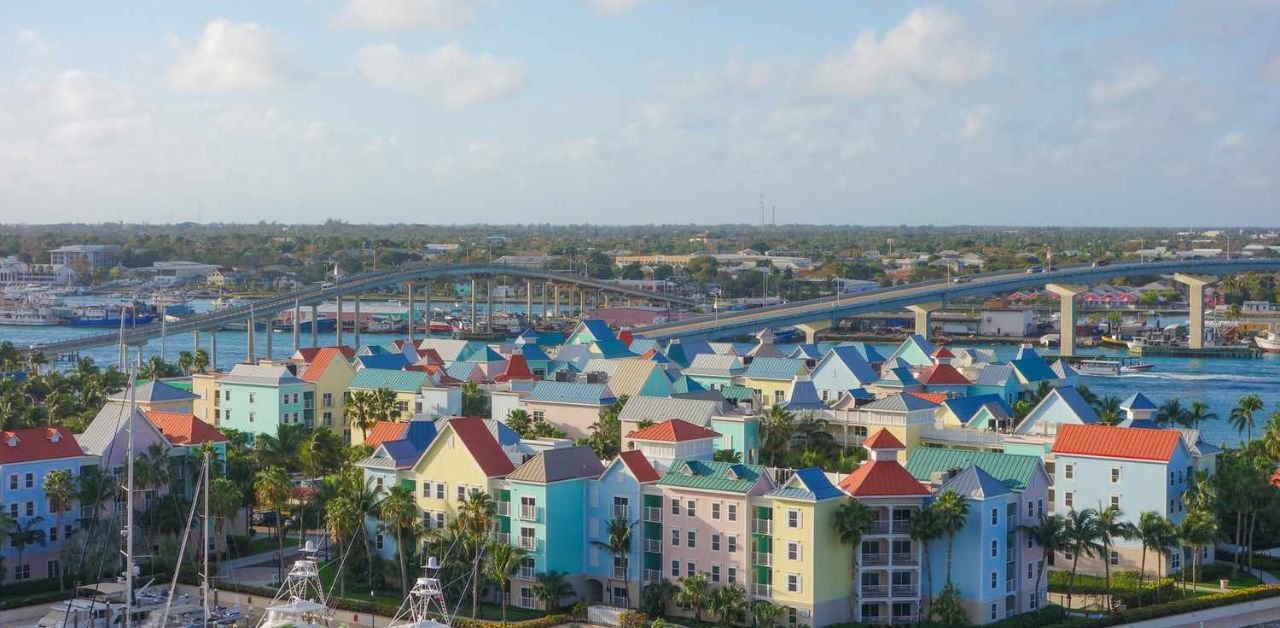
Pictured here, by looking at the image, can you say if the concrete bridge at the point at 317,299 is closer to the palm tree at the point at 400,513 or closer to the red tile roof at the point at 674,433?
the palm tree at the point at 400,513

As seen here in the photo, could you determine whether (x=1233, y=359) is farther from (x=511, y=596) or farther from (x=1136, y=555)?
(x=511, y=596)

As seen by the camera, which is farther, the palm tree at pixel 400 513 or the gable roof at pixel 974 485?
the palm tree at pixel 400 513

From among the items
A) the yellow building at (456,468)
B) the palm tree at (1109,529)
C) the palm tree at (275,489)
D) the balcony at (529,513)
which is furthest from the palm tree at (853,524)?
the palm tree at (275,489)

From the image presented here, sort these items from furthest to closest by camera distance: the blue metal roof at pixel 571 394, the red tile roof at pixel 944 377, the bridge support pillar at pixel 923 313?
the bridge support pillar at pixel 923 313, the red tile roof at pixel 944 377, the blue metal roof at pixel 571 394

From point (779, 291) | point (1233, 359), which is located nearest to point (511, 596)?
point (1233, 359)

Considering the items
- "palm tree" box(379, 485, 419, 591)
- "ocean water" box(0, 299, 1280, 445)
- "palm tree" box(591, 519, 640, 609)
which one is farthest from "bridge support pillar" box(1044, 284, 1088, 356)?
"palm tree" box(379, 485, 419, 591)

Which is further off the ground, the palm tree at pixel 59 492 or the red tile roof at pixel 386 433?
the red tile roof at pixel 386 433

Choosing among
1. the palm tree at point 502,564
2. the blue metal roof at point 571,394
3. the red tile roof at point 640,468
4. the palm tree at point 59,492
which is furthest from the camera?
the blue metal roof at point 571,394

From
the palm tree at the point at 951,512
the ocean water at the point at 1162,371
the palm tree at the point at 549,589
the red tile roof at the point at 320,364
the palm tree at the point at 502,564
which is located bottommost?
the ocean water at the point at 1162,371
